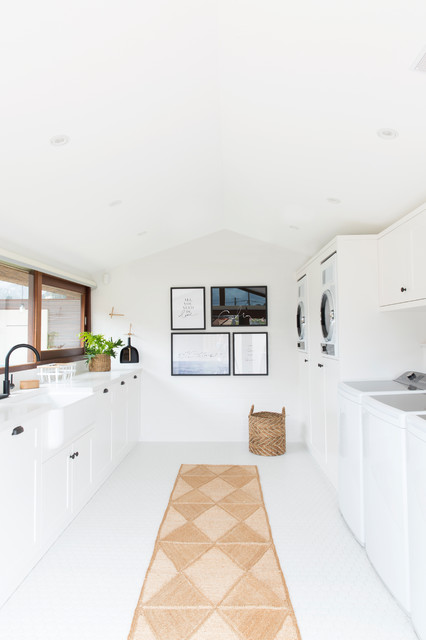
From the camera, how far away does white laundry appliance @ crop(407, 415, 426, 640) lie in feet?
5.03

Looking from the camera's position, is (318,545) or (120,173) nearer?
(318,545)

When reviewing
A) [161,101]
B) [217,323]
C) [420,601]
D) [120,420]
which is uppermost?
[161,101]

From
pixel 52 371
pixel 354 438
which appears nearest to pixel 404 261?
pixel 354 438

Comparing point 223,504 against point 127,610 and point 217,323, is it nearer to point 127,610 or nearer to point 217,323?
point 127,610

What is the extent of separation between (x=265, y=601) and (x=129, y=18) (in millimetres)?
2551

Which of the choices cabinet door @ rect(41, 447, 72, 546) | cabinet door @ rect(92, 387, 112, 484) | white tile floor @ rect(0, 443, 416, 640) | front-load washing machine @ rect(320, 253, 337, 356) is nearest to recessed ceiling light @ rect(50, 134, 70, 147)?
cabinet door @ rect(41, 447, 72, 546)

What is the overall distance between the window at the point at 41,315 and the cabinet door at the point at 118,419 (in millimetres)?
701

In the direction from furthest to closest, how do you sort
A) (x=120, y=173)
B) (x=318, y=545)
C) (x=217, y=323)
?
(x=217, y=323)
(x=120, y=173)
(x=318, y=545)

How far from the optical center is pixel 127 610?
174 centimetres

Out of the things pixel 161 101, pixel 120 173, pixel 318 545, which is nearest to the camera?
pixel 161 101

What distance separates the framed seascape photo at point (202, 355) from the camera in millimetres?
4512

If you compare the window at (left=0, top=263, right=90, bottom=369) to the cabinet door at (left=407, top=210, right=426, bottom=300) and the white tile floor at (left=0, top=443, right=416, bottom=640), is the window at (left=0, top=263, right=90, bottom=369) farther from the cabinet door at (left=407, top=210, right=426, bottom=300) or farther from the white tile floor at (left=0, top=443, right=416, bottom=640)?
the cabinet door at (left=407, top=210, right=426, bottom=300)

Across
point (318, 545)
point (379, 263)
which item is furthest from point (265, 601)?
point (379, 263)

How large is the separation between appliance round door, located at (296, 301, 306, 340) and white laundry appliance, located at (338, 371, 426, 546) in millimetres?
1412
